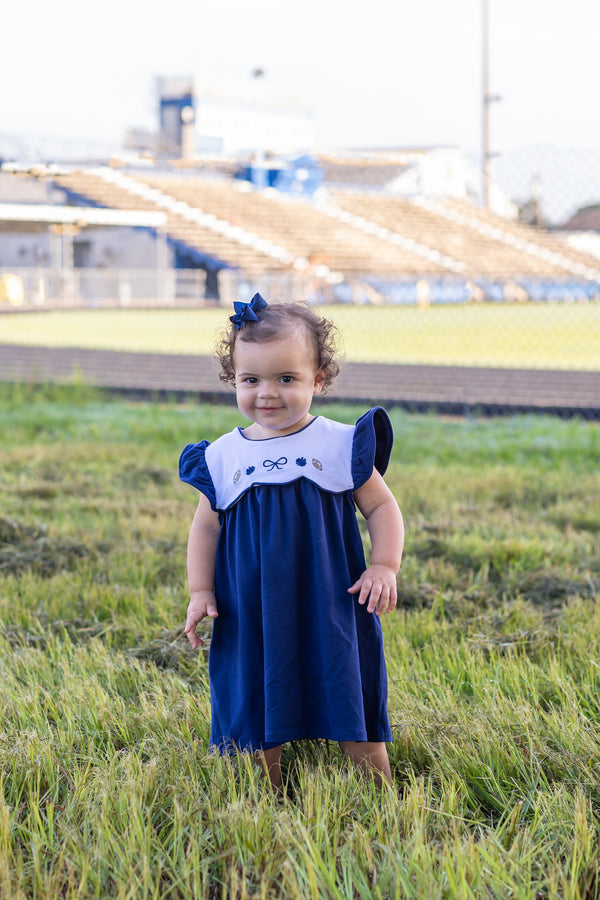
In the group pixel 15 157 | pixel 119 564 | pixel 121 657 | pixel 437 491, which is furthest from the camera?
pixel 15 157

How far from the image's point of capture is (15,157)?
63.0ft

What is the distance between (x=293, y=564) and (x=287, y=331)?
491 mm

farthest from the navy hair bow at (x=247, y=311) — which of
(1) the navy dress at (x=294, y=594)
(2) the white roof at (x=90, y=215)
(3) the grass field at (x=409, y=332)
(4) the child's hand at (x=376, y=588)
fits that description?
(2) the white roof at (x=90, y=215)

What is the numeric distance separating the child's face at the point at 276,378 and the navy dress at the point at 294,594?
69 millimetres

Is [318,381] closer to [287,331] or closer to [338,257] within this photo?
[287,331]

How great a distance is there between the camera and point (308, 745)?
2.13 metres

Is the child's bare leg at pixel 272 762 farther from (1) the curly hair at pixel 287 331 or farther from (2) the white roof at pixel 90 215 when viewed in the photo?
(2) the white roof at pixel 90 215

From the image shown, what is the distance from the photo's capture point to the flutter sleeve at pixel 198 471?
82.5 inches

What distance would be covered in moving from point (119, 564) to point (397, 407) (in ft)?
18.6

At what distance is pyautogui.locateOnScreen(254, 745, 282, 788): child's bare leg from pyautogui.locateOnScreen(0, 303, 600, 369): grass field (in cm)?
1142

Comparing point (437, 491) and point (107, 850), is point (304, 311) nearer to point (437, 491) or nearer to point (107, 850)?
point (107, 850)

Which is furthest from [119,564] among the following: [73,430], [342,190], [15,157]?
[342,190]

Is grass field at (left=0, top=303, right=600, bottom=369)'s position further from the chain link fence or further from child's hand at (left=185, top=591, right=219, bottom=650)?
child's hand at (left=185, top=591, right=219, bottom=650)

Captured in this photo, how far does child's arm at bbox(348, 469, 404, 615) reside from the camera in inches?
78.1
